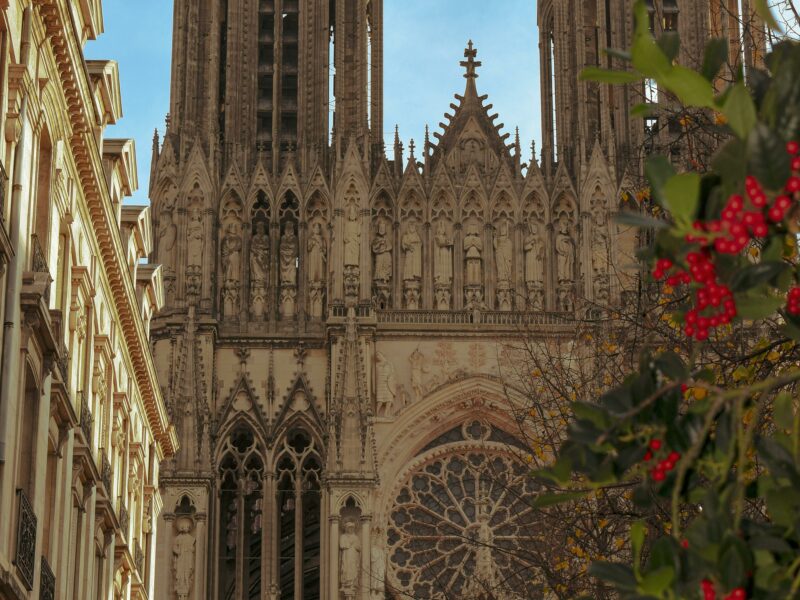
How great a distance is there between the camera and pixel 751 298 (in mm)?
7004

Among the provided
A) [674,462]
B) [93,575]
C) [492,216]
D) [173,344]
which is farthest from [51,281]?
[492,216]

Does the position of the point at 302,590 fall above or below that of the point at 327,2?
below

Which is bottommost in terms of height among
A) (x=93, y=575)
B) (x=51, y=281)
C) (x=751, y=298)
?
(x=751, y=298)

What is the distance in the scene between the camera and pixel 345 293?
43656mm

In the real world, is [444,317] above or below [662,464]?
above

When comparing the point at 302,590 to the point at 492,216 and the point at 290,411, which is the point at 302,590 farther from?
the point at 492,216

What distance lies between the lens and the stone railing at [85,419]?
887 inches

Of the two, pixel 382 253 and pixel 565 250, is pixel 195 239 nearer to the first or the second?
pixel 382 253

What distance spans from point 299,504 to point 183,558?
3.09 metres

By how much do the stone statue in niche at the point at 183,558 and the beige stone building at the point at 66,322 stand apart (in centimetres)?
1105

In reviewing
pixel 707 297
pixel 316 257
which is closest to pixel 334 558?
pixel 316 257

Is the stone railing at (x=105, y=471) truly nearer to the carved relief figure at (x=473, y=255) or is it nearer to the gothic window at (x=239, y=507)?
the gothic window at (x=239, y=507)

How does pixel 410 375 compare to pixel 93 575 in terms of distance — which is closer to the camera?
pixel 93 575

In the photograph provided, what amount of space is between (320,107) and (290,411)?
8231 millimetres
